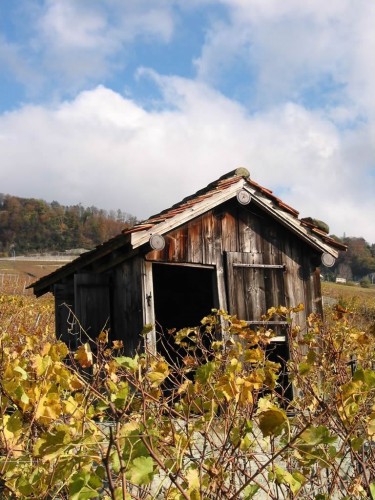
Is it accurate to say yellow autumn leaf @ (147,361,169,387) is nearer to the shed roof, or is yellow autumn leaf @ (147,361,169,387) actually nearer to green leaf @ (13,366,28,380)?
green leaf @ (13,366,28,380)

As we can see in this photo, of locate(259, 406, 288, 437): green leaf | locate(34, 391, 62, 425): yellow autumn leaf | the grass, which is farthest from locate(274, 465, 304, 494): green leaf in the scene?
the grass

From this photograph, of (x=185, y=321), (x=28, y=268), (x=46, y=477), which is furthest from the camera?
(x=28, y=268)

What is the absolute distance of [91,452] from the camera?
1.69 meters

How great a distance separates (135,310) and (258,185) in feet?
9.21

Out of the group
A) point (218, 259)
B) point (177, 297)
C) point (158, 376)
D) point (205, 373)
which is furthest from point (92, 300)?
point (205, 373)

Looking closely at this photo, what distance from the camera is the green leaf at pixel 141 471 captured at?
4.62 ft

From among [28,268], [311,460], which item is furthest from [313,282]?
[28,268]

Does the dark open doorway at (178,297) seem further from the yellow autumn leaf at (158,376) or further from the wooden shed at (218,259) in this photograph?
the yellow autumn leaf at (158,376)

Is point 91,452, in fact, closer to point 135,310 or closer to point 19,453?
point 19,453

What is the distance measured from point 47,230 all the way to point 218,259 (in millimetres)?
87575

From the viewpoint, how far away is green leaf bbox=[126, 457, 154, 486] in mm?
1408

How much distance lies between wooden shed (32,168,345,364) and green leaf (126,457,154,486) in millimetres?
5969

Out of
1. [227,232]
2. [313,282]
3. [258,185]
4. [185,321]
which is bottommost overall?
[185,321]

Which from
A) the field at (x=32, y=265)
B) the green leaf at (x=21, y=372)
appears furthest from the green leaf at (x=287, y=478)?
the field at (x=32, y=265)
